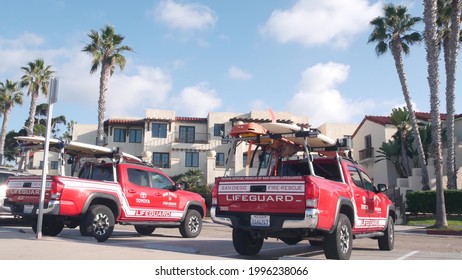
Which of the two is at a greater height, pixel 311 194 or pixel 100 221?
pixel 311 194

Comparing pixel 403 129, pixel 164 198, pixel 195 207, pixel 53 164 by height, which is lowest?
pixel 195 207

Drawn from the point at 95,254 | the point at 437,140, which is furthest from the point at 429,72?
the point at 95,254

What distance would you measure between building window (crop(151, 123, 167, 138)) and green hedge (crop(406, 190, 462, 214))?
71.0ft

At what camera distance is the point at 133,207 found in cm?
1111

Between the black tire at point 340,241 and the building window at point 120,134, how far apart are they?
114ft

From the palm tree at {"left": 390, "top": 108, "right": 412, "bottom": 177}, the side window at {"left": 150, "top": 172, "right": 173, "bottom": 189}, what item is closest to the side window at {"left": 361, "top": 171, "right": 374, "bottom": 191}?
the side window at {"left": 150, "top": 172, "right": 173, "bottom": 189}

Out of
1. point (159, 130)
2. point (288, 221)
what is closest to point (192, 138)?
point (159, 130)

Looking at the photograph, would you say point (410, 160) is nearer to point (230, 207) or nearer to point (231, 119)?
point (231, 119)

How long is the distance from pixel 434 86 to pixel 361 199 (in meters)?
15.5

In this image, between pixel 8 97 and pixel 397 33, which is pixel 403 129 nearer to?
pixel 397 33

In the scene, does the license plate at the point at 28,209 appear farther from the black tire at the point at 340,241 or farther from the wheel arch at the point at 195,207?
the black tire at the point at 340,241

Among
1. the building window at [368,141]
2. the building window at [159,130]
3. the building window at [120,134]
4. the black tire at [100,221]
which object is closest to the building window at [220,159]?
the building window at [159,130]

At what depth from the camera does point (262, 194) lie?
7.76 metres

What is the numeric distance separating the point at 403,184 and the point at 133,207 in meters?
23.3
